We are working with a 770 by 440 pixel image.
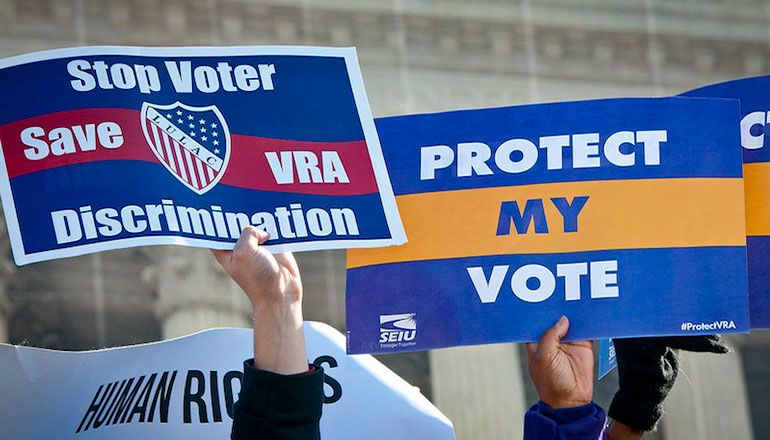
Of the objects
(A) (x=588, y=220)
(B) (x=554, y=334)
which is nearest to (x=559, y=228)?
(A) (x=588, y=220)

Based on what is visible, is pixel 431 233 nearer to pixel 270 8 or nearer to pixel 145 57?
pixel 145 57

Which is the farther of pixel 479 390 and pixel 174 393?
pixel 479 390

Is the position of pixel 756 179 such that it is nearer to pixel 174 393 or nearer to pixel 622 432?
pixel 622 432

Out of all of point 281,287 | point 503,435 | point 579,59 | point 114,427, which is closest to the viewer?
point 281,287

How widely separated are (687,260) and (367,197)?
0.74 metres

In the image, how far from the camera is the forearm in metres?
2.04

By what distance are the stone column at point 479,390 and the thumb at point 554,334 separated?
22.1 ft

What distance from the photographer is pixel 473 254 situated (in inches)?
92.6

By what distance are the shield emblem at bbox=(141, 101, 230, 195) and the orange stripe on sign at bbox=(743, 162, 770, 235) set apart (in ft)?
4.10

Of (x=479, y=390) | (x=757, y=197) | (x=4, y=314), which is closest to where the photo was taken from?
(x=757, y=197)

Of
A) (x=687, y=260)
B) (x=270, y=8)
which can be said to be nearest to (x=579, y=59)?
(x=270, y=8)

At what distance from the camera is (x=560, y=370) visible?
222 cm

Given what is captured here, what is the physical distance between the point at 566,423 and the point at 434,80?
7415 mm

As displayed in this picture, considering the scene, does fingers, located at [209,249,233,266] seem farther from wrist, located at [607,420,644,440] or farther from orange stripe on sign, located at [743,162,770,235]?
orange stripe on sign, located at [743,162,770,235]
